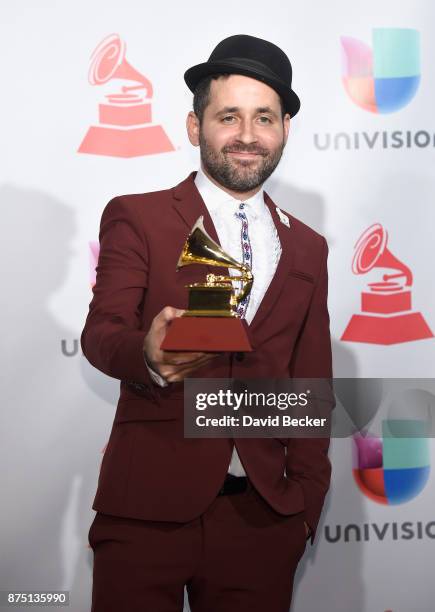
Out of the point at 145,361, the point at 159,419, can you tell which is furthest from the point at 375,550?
the point at 145,361

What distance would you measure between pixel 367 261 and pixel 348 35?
2.68ft

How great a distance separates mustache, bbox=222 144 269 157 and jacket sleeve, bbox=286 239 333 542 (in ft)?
1.21

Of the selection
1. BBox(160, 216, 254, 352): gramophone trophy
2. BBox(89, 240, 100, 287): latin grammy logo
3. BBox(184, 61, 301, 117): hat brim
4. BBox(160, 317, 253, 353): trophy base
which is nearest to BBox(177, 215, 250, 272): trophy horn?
BBox(160, 216, 254, 352): gramophone trophy

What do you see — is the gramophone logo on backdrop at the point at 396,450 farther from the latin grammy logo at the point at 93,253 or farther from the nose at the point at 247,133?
the nose at the point at 247,133

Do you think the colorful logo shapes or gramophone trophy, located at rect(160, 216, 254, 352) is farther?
the colorful logo shapes

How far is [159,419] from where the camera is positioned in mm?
1914

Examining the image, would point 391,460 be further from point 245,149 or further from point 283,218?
point 245,149

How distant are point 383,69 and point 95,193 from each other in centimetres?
113

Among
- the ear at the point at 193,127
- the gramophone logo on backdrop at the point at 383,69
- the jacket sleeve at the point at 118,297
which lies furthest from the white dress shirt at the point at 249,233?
the gramophone logo on backdrop at the point at 383,69

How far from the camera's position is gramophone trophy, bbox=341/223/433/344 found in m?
2.96

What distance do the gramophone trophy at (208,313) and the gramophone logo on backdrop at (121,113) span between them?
121 cm

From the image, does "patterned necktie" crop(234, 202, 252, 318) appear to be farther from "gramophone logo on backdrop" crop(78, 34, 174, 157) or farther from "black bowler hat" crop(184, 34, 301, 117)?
"gramophone logo on backdrop" crop(78, 34, 174, 157)

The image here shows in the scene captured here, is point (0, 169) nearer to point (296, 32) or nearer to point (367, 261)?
point (296, 32)

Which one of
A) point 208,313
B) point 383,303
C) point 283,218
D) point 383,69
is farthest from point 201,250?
point 383,69
